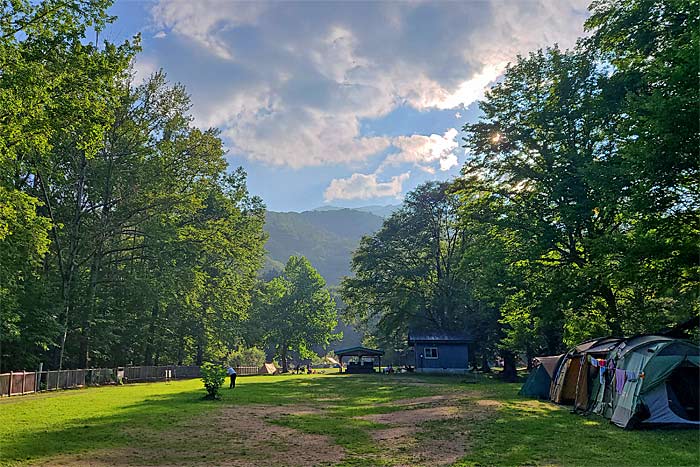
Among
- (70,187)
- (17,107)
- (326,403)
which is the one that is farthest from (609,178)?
(70,187)

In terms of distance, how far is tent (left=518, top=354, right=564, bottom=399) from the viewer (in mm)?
21641

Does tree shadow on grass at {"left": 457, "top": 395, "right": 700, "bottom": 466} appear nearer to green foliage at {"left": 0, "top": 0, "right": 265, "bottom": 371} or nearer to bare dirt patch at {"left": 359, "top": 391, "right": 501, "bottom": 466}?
bare dirt patch at {"left": 359, "top": 391, "right": 501, "bottom": 466}

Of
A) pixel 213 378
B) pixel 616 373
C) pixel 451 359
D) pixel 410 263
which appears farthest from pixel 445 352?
pixel 616 373

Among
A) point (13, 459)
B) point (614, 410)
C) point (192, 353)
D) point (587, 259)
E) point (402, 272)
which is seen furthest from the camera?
point (192, 353)

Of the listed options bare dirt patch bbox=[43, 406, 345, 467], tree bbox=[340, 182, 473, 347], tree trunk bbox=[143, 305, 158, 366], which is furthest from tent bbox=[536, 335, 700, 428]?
tree trunk bbox=[143, 305, 158, 366]

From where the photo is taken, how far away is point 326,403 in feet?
66.7

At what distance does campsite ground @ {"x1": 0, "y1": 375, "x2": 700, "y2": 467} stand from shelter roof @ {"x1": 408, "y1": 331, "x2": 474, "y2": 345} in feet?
89.2

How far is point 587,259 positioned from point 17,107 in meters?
23.5

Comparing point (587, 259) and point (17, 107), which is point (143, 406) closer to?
point (17, 107)

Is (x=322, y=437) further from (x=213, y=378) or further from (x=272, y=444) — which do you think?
(x=213, y=378)

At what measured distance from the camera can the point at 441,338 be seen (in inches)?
1786

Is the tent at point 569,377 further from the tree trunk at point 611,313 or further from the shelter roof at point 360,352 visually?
A: the shelter roof at point 360,352

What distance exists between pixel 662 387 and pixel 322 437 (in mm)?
8667

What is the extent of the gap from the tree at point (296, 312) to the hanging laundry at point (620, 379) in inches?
2064
